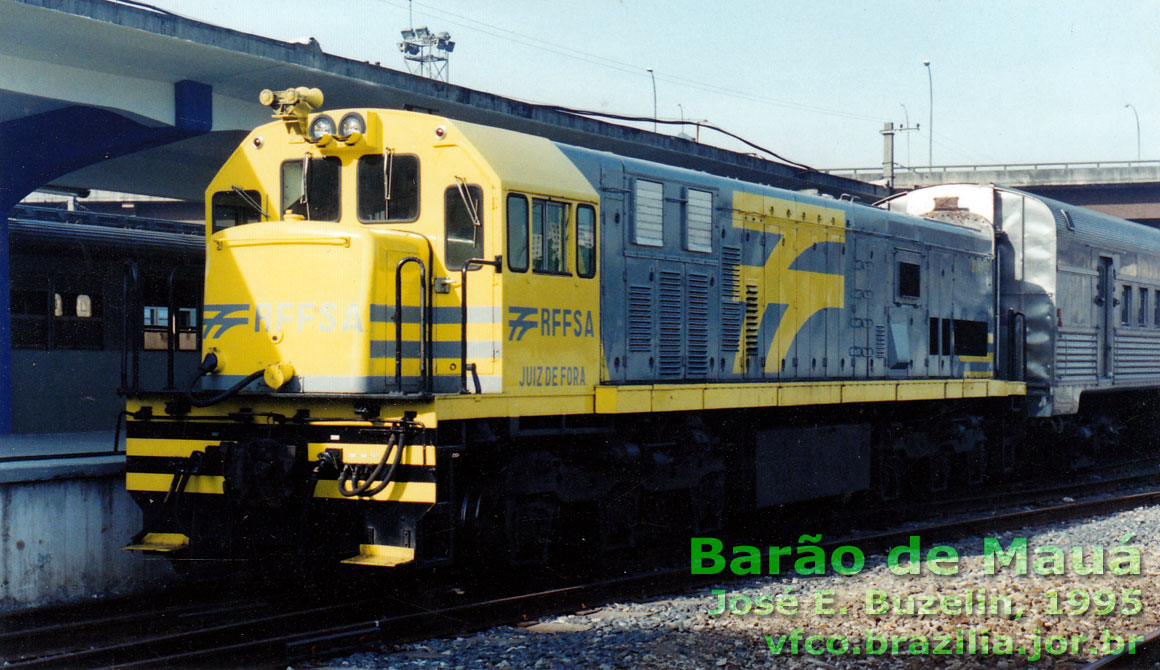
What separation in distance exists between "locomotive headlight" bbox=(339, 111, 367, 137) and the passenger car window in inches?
48.3

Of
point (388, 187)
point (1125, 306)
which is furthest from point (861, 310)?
point (1125, 306)

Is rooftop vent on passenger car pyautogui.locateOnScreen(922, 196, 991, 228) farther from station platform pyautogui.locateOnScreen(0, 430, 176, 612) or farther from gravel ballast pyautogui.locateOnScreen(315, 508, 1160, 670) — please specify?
station platform pyautogui.locateOnScreen(0, 430, 176, 612)

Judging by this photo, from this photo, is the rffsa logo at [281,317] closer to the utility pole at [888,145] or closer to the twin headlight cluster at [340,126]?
the twin headlight cluster at [340,126]

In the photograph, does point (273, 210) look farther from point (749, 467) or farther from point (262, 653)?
point (749, 467)

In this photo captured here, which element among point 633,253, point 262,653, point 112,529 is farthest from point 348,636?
point 633,253

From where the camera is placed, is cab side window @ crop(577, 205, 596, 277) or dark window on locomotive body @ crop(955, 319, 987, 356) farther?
dark window on locomotive body @ crop(955, 319, 987, 356)

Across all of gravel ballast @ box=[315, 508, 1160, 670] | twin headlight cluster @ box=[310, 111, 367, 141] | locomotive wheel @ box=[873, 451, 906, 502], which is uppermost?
twin headlight cluster @ box=[310, 111, 367, 141]

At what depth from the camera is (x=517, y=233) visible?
7.88 m

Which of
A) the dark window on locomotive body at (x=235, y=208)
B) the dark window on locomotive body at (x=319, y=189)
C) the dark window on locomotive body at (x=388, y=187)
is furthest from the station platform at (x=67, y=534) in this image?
the dark window on locomotive body at (x=388, y=187)

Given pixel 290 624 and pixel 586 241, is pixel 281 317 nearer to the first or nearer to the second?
pixel 290 624

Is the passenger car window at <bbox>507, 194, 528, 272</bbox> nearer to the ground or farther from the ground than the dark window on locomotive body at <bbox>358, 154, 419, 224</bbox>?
nearer to the ground

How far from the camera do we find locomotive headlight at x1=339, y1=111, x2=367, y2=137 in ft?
26.1

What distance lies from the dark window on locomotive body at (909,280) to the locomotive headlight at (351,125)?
7.34 metres

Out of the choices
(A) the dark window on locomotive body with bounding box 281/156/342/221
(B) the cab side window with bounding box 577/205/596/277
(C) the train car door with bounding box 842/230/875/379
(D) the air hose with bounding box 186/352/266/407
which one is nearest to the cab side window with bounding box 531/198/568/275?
(B) the cab side window with bounding box 577/205/596/277
